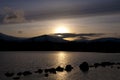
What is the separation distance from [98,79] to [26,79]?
16.3m

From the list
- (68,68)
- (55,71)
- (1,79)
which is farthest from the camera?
(68,68)

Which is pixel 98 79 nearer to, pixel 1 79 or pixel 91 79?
pixel 91 79

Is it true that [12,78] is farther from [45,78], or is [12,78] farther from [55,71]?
[55,71]

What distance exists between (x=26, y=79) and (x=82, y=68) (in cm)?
2811

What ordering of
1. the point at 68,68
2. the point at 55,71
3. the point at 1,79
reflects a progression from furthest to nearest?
the point at 68,68 < the point at 55,71 < the point at 1,79

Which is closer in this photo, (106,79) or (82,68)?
(106,79)

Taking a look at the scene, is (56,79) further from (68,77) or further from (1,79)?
(1,79)

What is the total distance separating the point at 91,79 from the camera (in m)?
64.6

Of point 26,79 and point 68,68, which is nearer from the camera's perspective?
point 26,79

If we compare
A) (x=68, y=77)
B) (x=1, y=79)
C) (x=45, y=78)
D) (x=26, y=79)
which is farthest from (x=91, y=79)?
(x=1, y=79)

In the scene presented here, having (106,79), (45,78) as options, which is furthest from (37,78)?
(106,79)

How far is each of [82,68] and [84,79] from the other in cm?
2354

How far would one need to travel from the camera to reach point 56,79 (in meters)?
64.9

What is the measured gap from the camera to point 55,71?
79.4 meters
